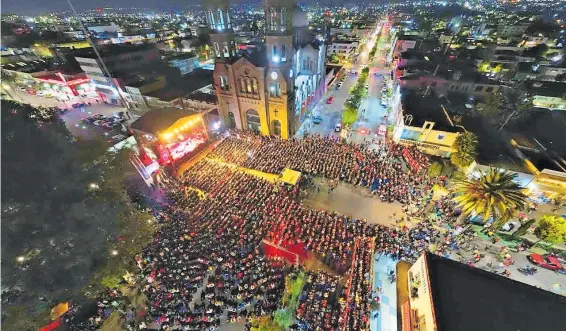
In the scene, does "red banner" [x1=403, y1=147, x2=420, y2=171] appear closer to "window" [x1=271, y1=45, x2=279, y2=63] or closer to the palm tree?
the palm tree

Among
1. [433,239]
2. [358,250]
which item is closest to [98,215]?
[358,250]

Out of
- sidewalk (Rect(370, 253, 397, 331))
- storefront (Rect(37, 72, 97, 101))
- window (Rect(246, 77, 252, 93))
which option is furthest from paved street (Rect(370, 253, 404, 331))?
storefront (Rect(37, 72, 97, 101))

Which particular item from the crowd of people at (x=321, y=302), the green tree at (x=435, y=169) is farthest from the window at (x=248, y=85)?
the crowd of people at (x=321, y=302)

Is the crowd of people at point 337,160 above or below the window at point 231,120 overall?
below

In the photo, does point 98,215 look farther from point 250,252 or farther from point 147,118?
point 147,118

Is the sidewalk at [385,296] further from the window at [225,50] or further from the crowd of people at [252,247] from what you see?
the window at [225,50]

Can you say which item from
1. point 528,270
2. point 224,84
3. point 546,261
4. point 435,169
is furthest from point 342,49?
point 528,270
